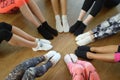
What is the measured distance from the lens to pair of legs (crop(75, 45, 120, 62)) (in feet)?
5.84

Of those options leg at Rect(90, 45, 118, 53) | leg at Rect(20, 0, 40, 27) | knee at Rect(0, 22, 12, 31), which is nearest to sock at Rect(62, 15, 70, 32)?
leg at Rect(20, 0, 40, 27)

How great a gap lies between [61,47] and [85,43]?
211 millimetres

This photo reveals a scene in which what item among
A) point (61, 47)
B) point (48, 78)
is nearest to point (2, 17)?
point (61, 47)

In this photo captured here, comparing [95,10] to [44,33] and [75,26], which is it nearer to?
[75,26]

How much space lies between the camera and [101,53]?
1919 millimetres

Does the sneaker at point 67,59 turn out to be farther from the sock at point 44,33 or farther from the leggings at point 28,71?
the sock at point 44,33

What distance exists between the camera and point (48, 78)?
193 centimetres

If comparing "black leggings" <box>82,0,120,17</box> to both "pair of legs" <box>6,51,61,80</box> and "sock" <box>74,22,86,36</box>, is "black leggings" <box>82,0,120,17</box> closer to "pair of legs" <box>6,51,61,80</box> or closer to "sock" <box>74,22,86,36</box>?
"sock" <box>74,22,86,36</box>

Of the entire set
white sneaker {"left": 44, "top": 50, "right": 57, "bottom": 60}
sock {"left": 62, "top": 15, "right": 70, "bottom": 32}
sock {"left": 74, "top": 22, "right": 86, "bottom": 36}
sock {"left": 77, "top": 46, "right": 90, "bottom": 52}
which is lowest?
sock {"left": 77, "top": 46, "right": 90, "bottom": 52}

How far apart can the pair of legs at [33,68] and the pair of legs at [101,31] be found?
255mm

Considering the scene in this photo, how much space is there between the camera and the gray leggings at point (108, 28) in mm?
2053

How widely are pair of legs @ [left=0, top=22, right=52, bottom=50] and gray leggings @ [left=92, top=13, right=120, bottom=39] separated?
0.42m

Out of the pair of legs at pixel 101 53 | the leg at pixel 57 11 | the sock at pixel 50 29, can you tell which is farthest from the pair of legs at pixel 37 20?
the pair of legs at pixel 101 53

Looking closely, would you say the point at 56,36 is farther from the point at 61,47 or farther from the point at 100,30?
the point at 100,30
